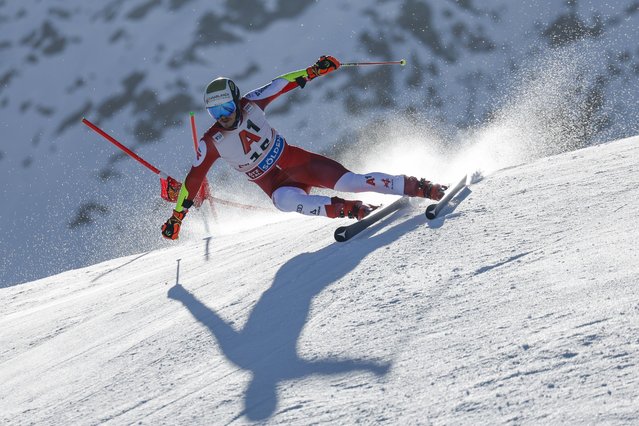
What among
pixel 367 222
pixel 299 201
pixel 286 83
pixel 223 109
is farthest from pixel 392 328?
pixel 286 83

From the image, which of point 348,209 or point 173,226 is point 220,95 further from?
point 348,209

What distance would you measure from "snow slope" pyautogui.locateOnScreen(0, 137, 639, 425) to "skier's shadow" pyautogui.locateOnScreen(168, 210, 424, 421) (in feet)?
0.04

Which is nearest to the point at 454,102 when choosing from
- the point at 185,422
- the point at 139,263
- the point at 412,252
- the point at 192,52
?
the point at 192,52

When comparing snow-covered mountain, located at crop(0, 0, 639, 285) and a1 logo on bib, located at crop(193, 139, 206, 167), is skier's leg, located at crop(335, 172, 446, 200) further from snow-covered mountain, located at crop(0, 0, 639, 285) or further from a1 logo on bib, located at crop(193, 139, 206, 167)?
snow-covered mountain, located at crop(0, 0, 639, 285)

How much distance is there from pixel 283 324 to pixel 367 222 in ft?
5.41

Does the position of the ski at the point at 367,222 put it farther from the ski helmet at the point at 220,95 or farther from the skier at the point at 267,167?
the ski helmet at the point at 220,95

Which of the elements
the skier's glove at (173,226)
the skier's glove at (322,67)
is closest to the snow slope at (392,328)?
the skier's glove at (173,226)

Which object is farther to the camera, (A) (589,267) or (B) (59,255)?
(B) (59,255)

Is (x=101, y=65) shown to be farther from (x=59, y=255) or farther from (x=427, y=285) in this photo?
(x=427, y=285)

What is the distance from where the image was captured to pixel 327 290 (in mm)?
4109

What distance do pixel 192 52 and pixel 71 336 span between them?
21.9 metres

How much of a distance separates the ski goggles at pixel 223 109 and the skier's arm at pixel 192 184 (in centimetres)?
27

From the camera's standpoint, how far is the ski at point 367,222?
507 centimetres

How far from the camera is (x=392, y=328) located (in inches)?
129
